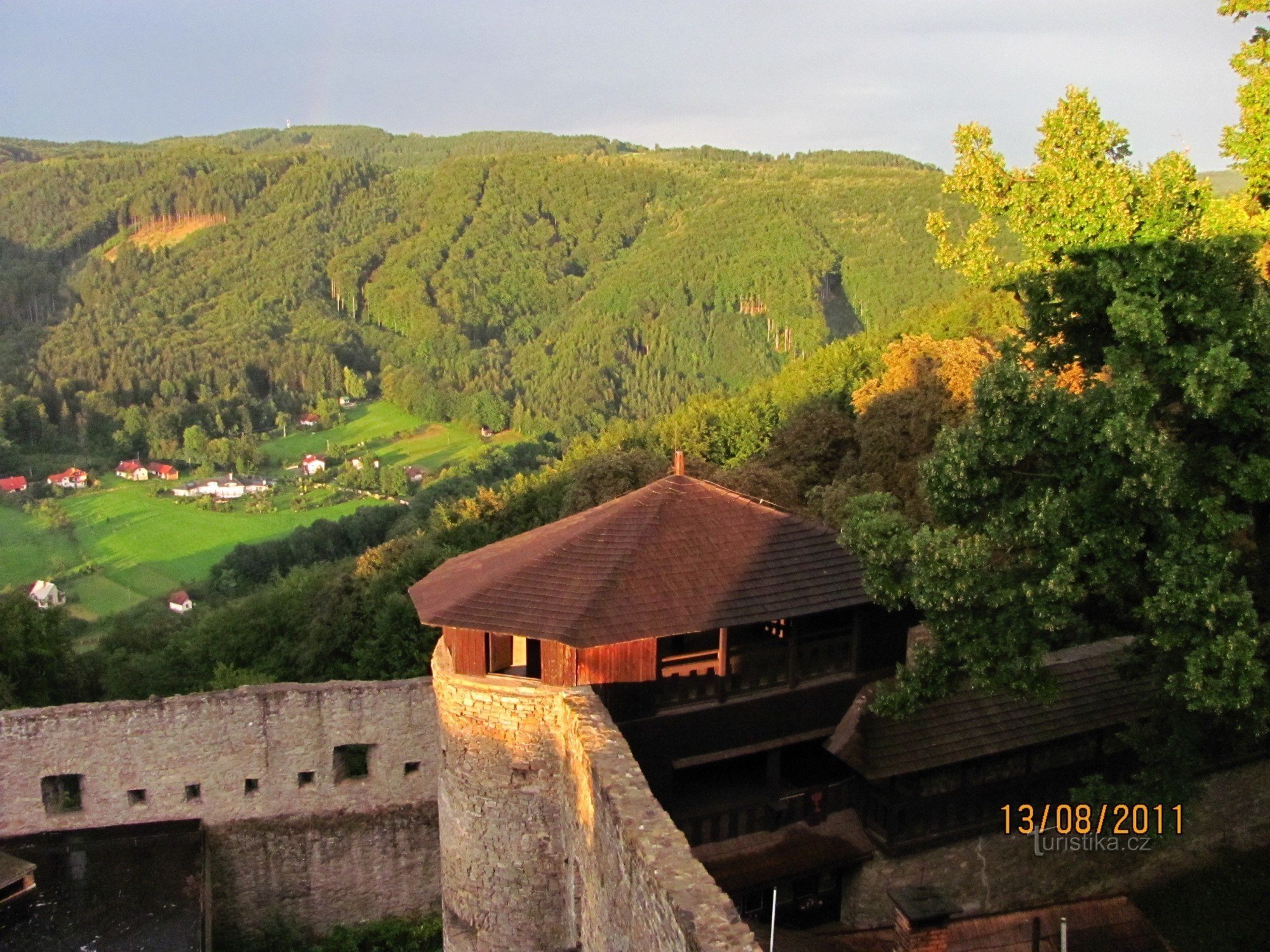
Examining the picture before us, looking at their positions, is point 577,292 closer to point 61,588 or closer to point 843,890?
point 61,588

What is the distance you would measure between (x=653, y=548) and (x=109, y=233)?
7736 inches

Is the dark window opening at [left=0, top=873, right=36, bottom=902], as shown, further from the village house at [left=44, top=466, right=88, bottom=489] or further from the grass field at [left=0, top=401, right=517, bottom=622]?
the village house at [left=44, top=466, right=88, bottom=489]

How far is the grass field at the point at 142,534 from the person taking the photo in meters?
69.6

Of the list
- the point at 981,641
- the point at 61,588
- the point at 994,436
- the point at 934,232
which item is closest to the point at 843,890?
the point at 981,641

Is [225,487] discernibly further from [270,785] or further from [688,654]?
[688,654]

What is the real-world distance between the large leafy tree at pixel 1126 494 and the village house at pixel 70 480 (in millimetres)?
100144

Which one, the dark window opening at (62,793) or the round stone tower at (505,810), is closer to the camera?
the round stone tower at (505,810)

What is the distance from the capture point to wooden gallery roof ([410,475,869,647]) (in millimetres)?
11734

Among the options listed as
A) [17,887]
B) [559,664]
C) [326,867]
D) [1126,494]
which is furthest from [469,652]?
[17,887]

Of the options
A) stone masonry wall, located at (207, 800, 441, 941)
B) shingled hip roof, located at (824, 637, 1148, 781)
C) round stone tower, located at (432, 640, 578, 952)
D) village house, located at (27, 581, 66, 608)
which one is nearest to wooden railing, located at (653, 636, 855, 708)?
shingled hip roof, located at (824, 637, 1148, 781)

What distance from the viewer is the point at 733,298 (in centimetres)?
12162

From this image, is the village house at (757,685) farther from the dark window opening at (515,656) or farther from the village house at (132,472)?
the village house at (132,472)

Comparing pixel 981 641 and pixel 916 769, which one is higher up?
pixel 981 641

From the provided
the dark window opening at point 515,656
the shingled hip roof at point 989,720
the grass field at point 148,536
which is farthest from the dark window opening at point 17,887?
the grass field at point 148,536
